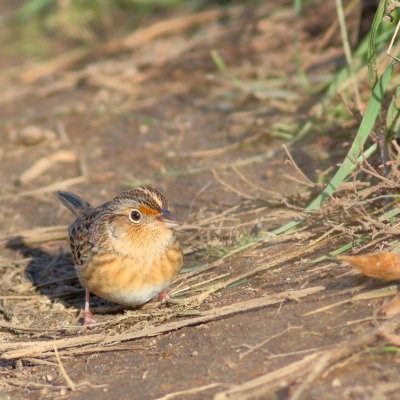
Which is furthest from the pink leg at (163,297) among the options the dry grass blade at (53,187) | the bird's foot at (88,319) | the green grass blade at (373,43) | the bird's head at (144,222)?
the dry grass blade at (53,187)

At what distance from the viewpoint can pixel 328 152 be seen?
5.91 metres

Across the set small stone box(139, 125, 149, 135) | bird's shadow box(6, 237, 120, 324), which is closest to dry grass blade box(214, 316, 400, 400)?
bird's shadow box(6, 237, 120, 324)

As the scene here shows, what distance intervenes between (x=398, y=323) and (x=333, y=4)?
530 cm

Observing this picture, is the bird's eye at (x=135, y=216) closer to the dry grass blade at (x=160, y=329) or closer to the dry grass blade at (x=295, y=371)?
the dry grass blade at (x=160, y=329)

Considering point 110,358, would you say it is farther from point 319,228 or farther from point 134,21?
point 134,21

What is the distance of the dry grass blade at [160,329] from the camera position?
13.4ft

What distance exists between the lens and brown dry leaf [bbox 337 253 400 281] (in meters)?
3.78

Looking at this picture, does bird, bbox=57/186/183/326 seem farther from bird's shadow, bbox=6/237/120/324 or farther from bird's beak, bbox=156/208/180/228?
bird's shadow, bbox=6/237/120/324

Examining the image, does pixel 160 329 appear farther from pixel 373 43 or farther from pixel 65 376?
pixel 373 43

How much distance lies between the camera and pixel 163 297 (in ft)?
15.7

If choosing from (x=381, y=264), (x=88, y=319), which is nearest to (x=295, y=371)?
(x=381, y=264)

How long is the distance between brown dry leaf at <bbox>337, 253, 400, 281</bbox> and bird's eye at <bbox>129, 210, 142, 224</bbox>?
56.1 inches

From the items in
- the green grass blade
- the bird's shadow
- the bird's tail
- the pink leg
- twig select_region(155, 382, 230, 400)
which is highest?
the green grass blade

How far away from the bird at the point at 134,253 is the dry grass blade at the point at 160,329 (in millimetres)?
326
